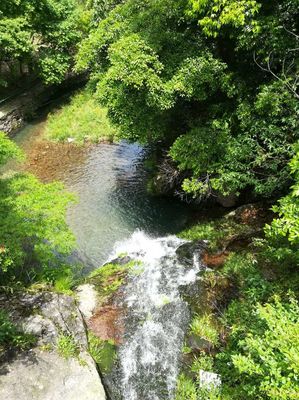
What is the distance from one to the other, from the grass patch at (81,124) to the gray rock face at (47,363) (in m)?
14.7

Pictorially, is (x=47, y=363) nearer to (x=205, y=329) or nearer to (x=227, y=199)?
(x=205, y=329)

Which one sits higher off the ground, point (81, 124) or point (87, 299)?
point (81, 124)

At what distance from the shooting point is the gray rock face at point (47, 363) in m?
8.61

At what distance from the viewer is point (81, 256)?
1480cm

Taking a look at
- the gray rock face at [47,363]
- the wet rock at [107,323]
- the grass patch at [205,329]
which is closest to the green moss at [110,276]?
the wet rock at [107,323]

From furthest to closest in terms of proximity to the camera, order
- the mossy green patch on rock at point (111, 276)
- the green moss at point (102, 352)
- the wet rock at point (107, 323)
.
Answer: the mossy green patch on rock at point (111, 276)
the wet rock at point (107, 323)
the green moss at point (102, 352)

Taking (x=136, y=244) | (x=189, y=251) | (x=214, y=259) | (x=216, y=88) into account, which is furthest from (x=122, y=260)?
(x=216, y=88)

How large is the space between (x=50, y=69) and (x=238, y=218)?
19.1 metres

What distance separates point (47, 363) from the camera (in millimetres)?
9242

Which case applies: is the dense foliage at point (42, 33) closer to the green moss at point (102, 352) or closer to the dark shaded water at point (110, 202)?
the dark shaded water at point (110, 202)

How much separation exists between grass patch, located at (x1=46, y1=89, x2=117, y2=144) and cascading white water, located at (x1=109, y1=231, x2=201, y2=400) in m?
11.6

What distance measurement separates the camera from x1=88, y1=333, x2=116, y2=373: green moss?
10087mm

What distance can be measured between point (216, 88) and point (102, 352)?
10176 mm

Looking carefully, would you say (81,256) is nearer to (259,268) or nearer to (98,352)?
(98,352)
